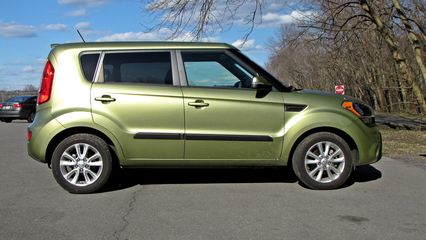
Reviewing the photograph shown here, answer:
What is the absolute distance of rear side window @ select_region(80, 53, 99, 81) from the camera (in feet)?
20.9

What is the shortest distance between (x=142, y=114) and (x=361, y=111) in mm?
2885

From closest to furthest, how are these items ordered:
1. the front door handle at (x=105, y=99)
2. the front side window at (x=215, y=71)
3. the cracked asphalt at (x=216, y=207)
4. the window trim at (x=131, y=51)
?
the cracked asphalt at (x=216, y=207) → the front door handle at (x=105, y=99) → the window trim at (x=131, y=51) → the front side window at (x=215, y=71)

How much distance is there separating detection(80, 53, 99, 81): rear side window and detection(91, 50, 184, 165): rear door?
0.10 metres

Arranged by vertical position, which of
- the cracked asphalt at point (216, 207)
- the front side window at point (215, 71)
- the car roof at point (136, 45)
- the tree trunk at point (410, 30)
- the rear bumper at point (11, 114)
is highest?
the tree trunk at point (410, 30)

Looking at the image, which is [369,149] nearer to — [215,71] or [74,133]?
[215,71]

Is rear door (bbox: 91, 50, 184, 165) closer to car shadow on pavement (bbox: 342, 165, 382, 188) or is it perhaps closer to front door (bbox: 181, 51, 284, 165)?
front door (bbox: 181, 51, 284, 165)

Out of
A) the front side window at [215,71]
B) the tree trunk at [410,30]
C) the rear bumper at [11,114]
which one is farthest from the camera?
the rear bumper at [11,114]

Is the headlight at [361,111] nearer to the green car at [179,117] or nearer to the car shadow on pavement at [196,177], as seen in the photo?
the green car at [179,117]

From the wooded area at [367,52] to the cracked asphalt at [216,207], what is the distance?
31.8 feet

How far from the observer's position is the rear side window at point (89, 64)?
637cm

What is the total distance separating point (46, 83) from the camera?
634 cm

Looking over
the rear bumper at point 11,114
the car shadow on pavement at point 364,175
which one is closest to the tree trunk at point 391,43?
the car shadow on pavement at point 364,175

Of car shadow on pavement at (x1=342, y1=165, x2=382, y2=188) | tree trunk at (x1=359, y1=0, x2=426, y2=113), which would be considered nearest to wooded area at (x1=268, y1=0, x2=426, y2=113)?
tree trunk at (x1=359, y1=0, x2=426, y2=113)

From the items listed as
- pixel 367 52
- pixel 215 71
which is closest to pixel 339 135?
pixel 215 71
